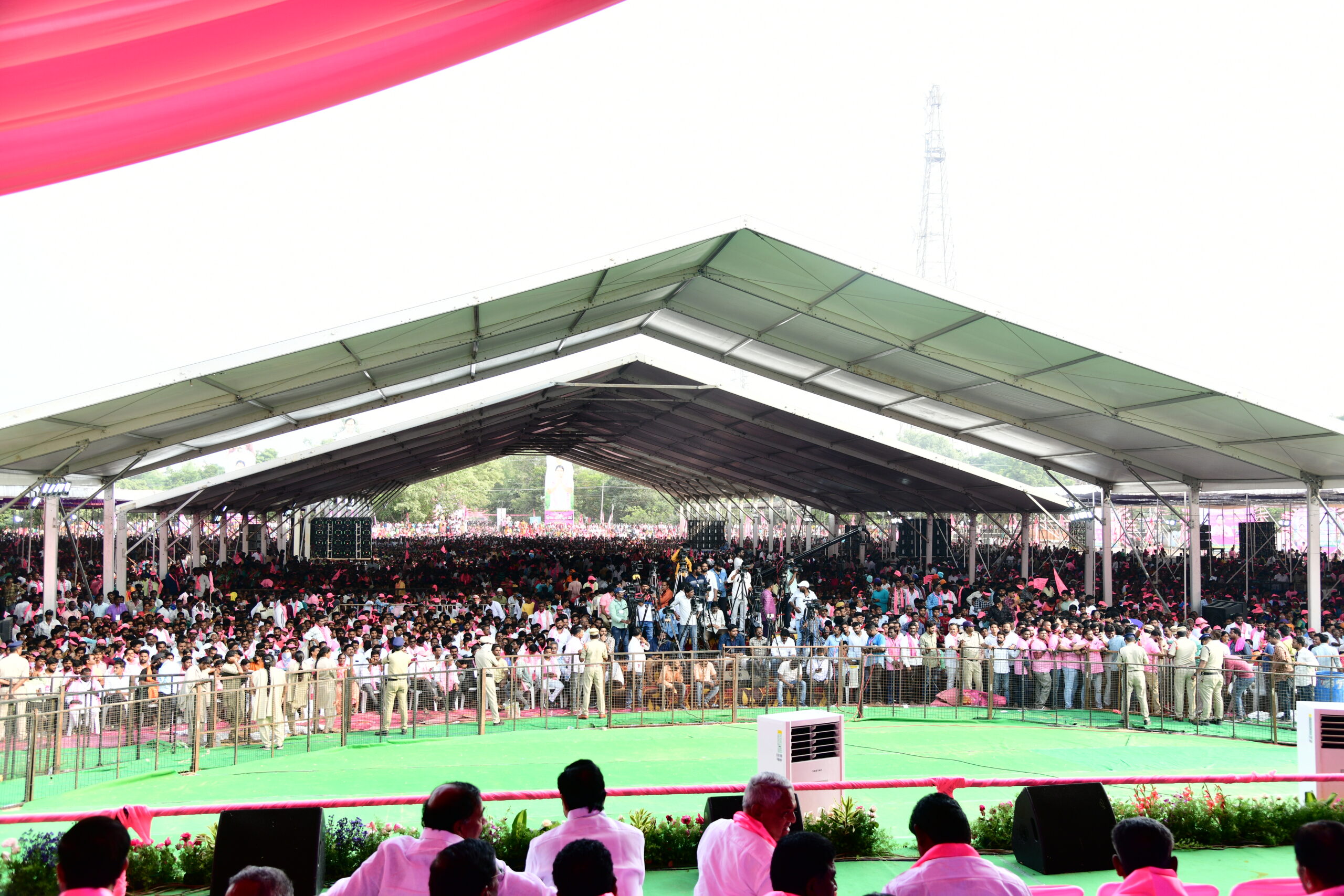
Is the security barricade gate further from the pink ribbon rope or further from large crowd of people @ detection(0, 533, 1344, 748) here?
the pink ribbon rope

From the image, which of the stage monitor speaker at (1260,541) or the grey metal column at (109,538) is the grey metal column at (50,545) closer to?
the grey metal column at (109,538)

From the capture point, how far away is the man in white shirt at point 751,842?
4.08 m

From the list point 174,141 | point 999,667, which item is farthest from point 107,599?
point 174,141

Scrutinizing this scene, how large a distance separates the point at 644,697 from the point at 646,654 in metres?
0.60

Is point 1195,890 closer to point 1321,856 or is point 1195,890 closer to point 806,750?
point 1321,856

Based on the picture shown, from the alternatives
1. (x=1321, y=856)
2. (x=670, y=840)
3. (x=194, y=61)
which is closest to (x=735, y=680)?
(x=670, y=840)

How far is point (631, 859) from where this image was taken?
13.4ft

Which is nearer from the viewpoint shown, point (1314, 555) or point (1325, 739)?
point (1325, 739)

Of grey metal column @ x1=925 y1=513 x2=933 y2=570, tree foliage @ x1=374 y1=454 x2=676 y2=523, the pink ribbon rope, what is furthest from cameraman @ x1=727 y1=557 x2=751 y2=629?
tree foliage @ x1=374 y1=454 x2=676 y2=523

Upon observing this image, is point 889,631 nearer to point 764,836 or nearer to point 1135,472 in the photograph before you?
point 1135,472

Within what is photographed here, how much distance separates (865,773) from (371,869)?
7.58 m

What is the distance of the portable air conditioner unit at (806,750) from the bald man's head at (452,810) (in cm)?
363

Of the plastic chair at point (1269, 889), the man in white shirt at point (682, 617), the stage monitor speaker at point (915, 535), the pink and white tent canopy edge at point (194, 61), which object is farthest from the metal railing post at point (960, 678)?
the stage monitor speaker at point (915, 535)

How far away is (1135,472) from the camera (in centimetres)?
1959
